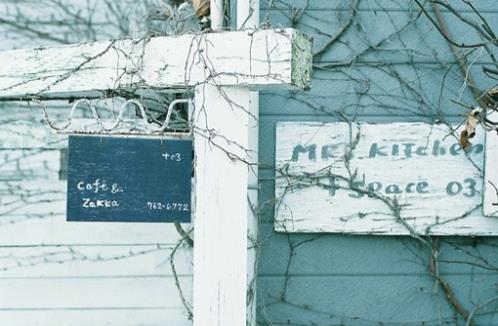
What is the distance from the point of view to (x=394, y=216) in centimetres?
424

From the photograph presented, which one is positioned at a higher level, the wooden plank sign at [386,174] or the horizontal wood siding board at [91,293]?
the wooden plank sign at [386,174]

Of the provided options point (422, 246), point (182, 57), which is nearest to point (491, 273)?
point (422, 246)

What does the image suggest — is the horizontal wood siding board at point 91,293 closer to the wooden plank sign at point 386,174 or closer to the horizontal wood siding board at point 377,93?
the wooden plank sign at point 386,174

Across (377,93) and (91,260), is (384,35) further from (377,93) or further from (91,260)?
(91,260)

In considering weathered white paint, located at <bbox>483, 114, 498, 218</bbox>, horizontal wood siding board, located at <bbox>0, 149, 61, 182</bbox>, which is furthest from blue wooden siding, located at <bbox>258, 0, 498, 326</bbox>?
horizontal wood siding board, located at <bbox>0, 149, 61, 182</bbox>

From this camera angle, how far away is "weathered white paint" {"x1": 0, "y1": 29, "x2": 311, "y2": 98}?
2977 mm

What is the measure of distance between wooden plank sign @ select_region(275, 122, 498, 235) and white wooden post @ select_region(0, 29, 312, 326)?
116cm

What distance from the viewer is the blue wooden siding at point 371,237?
168 inches

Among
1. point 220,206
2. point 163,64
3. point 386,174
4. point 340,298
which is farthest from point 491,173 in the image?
point 163,64

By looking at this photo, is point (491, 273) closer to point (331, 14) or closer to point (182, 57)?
point (331, 14)

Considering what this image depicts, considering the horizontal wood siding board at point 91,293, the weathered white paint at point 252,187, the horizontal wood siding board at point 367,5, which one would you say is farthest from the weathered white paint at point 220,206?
the horizontal wood siding board at point 91,293

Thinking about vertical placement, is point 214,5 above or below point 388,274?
above

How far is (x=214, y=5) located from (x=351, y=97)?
0.79 m

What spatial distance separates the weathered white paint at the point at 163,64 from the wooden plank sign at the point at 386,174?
1161 mm
